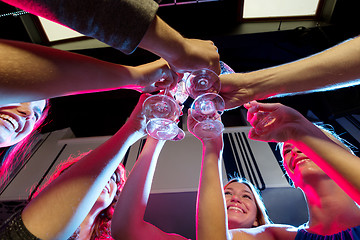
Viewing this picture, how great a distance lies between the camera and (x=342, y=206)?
141 cm

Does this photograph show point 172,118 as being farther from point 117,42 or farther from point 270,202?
point 270,202

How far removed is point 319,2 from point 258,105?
3467 millimetres

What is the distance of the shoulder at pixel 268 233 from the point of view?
55.7 inches

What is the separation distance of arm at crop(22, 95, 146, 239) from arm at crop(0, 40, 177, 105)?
1.37ft

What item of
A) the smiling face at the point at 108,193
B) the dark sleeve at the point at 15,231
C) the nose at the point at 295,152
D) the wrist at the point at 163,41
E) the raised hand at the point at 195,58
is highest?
the nose at the point at 295,152

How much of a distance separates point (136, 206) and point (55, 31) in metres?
3.76

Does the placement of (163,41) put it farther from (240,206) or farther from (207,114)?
(240,206)

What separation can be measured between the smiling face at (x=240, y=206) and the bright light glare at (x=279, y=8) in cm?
305

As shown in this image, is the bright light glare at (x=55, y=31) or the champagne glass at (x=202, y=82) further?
the bright light glare at (x=55, y=31)

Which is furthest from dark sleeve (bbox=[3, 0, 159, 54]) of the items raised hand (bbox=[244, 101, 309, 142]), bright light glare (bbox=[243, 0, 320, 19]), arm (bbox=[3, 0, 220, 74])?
bright light glare (bbox=[243, 0, 320, 19])

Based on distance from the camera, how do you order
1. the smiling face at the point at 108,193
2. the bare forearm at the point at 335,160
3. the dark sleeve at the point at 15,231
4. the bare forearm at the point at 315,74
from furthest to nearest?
1. the smiling face at the point at 108,193
2. the bare forearm at the point at 315,74
3. the bare forearm at the point at 335,160
4. the dark sleeve at the point at 15,231

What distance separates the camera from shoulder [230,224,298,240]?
1.42 m

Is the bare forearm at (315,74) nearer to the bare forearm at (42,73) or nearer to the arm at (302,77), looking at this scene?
the arm at (302,77)

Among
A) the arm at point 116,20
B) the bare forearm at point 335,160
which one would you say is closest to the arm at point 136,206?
the arm at point 116,20
